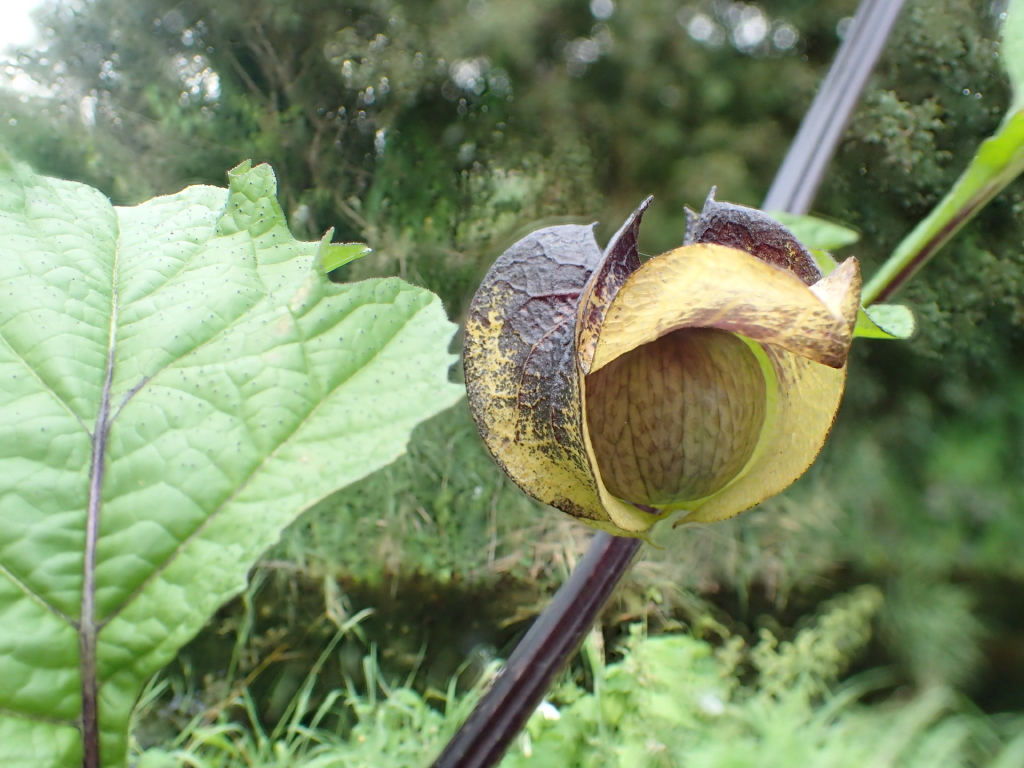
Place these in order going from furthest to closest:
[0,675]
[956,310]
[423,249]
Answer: [423,249] → [956,310] → [0,675]

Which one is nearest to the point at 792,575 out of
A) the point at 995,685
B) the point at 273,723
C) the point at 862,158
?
the point at 995,685

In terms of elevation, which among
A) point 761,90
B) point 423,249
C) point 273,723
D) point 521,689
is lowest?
point 273,723

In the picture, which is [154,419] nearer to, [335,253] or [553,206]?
[335,253]

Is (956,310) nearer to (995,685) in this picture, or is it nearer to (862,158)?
(862,158)

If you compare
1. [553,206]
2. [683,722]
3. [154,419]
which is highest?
[154,419]

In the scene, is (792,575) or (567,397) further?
(792,575)

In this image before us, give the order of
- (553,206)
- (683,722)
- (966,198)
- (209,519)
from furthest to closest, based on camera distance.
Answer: (553,206) → (683,722) → (966,198) → (209,519)

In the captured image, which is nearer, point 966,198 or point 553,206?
point 966,198

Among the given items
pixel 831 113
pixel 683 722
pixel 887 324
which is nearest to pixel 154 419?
pixel 887 324
